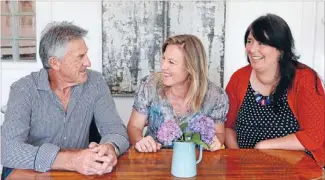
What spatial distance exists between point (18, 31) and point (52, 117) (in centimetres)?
213

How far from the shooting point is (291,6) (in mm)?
3809

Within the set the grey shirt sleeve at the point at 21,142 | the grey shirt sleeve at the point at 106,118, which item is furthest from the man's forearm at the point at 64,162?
the grey shirt sleeve at the point at 106,118

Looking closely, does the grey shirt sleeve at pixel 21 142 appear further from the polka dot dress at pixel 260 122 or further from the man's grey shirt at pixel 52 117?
the polka dot dress at pixel 260 122

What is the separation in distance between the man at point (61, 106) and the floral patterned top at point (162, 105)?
0.18 meters

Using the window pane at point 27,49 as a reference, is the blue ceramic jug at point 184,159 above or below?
below

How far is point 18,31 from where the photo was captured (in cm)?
391

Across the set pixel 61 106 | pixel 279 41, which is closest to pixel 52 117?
pixel 61 106

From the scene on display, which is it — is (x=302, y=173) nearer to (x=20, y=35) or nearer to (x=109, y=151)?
(x=109, y=151)

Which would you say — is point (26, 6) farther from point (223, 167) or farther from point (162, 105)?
point (223, 167)

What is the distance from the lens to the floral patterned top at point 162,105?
2.24m

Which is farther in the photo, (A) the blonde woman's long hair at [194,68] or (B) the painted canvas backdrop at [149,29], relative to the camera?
(B) the painted canvas backdrop at [149,29]

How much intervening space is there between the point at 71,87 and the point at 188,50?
611mm

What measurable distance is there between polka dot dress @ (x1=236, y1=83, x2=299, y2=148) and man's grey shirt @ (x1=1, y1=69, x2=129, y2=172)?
0.71 m

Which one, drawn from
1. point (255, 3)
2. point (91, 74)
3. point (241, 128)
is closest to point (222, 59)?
point (255, 3)
